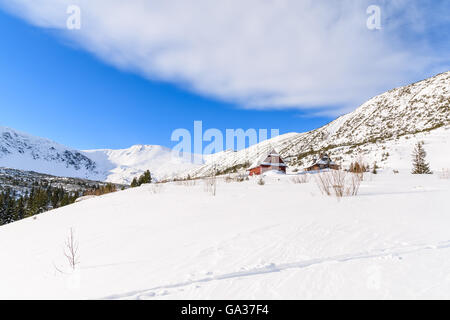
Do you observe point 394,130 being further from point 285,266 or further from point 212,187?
point 285,266

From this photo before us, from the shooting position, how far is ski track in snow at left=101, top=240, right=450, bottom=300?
1.74 metres

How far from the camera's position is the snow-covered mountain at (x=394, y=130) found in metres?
21.4

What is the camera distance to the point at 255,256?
7.47 feet

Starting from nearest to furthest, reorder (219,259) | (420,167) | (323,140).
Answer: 1. (219,259)
2. (420,167)
3. (323,140)

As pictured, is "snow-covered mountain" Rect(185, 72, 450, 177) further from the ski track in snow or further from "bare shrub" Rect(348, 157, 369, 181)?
the ski track in snow

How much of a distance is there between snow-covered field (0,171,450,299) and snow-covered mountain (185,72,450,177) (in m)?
16.8

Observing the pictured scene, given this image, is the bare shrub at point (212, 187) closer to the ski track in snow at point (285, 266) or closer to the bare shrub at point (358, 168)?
the bare shrub at point (358, 168)

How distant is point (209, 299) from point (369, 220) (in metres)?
2.65

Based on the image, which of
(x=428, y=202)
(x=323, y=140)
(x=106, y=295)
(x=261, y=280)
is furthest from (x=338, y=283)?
(x=323, y=140)

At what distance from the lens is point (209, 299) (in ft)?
5.42

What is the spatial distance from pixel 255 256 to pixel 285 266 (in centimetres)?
35

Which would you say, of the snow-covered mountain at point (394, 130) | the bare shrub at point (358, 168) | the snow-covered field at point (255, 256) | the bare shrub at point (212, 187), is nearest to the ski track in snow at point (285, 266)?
the snow-covered field at point (255, 256)

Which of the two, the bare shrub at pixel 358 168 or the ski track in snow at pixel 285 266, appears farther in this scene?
the bare shrub at pixel 358 168
